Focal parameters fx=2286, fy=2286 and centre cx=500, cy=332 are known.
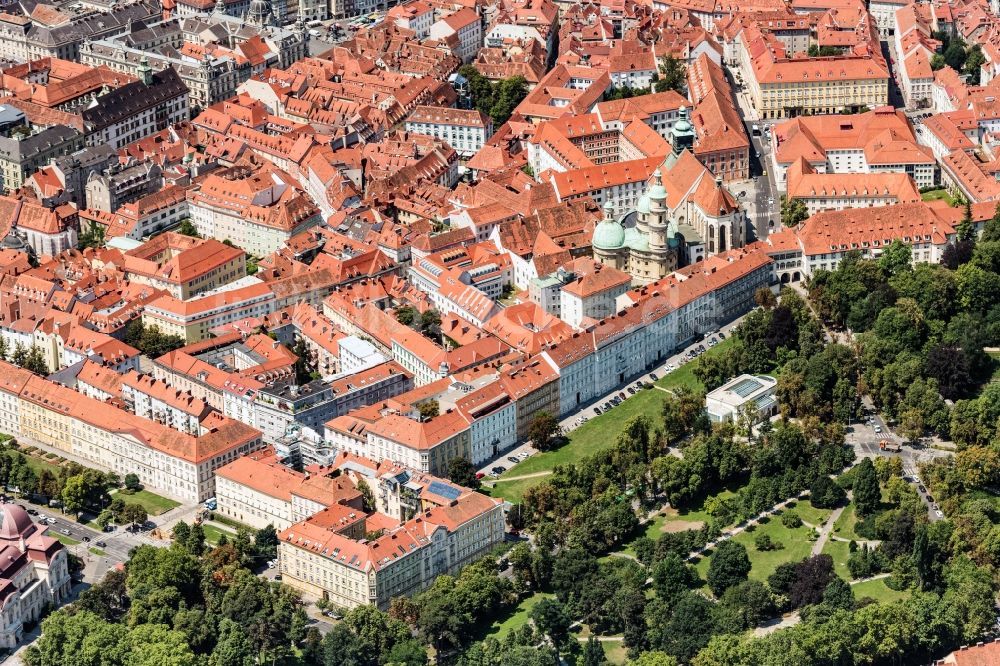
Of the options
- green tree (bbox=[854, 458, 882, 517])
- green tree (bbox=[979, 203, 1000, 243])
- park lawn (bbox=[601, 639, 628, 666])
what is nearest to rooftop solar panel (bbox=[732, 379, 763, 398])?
green tree (bbox=[854, 458, 882, 517])

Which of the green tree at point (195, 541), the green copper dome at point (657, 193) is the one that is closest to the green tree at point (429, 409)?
the green tree at point (195, 541)

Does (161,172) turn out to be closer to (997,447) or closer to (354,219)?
(354,219)

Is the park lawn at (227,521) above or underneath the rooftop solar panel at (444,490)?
underneath

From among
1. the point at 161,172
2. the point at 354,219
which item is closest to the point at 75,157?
the point at 161,172

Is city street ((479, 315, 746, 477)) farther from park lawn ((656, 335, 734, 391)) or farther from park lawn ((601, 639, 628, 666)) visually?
park lawn ((601, 639, 628, 666))

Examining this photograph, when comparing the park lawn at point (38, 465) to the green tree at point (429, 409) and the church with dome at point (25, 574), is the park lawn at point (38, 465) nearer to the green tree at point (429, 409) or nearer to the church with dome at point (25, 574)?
the church with dome at point (25, 574)

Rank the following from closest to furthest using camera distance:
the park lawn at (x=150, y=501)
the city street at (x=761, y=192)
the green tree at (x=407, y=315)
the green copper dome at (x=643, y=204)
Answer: the park lawn at (x=150, y=501) < the green tree at (x=407, y=315) < the green copper dome at (x=643, y=204) < the city street at (x=761, y=192)
